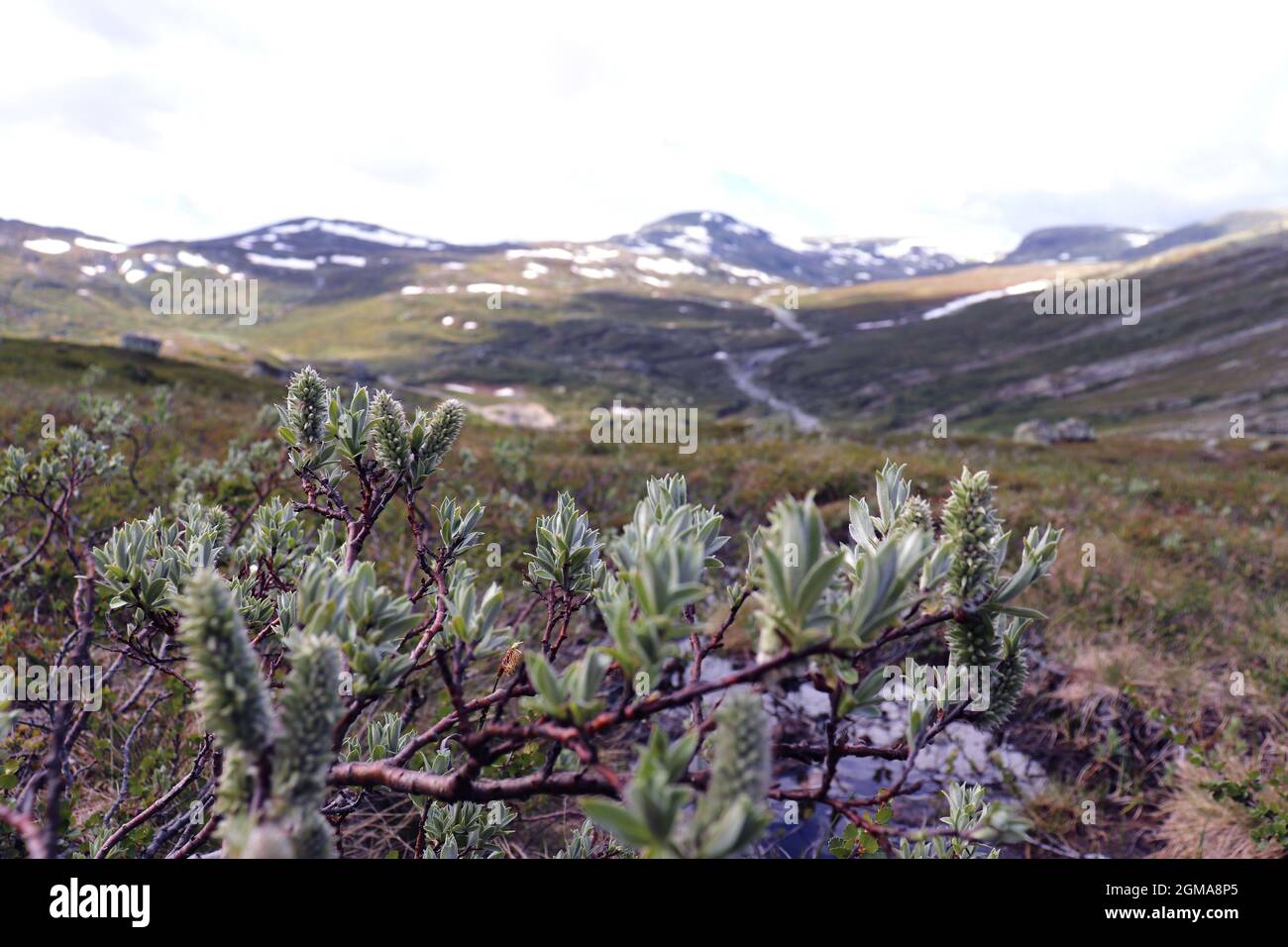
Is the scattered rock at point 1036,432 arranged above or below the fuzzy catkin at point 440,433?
above

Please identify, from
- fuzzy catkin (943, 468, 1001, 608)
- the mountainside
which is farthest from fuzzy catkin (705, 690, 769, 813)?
the mountainside

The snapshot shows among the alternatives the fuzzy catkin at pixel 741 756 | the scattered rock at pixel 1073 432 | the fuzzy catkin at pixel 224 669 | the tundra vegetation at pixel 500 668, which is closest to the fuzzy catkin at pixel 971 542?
the tundra vegetation at pixel 500 668

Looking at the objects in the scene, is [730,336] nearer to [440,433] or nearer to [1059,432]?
[1059,432]

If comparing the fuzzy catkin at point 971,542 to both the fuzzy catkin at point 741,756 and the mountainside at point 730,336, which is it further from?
the mountainside at point 730,336

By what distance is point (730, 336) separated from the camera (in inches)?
5620

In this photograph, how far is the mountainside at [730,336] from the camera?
75.8m

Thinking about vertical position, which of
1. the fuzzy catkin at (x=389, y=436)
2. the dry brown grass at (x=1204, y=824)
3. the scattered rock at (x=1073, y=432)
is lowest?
the dry brown grass at (x=1204, y=824)

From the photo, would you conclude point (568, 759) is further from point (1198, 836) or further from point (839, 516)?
point (839, 516)

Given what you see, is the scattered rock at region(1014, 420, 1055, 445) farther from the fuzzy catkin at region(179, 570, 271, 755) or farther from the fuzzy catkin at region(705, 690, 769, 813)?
the fuzzy catkin at region(179, 570, 271, 755)

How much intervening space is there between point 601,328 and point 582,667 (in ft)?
A: 477

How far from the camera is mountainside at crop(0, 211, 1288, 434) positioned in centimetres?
7575

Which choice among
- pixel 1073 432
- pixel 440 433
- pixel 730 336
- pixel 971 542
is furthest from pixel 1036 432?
pixel 730 336

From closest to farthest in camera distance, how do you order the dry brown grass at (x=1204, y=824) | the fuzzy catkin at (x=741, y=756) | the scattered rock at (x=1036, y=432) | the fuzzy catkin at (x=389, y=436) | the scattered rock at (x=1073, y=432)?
the fuzzy catkin at (x=741, y=756)
the fuzzy catkin at (x=389, y=436)
the dry brown grass at (x=1204, y=824)
the scattered rock at (x=1073, y=432)
the scattered rock at (x=1036, y=432)

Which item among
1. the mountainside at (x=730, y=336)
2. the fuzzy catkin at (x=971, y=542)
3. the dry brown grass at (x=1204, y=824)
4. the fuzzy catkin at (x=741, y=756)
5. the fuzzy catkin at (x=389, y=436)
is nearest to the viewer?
the fuzzy catkin at (x=741, y=756)
